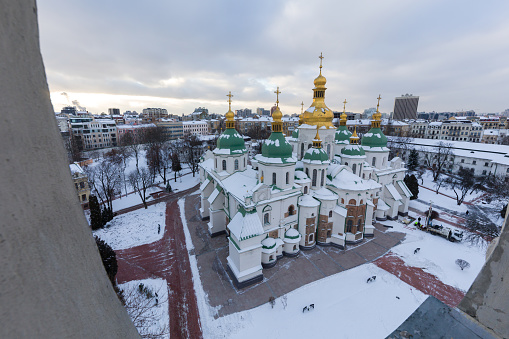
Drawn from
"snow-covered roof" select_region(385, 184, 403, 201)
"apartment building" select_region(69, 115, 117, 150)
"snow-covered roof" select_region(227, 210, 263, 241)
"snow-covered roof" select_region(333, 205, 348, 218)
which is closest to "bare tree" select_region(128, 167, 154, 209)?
"snow-covered roof" select_region(227, 210, 263, 241)

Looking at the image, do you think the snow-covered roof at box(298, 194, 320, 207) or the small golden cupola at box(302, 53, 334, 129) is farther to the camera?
the small golden cupola at box(302, 53, 334, 129)

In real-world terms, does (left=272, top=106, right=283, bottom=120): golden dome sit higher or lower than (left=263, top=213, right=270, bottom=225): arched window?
higher

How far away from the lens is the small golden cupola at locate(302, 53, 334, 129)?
73.4 feet

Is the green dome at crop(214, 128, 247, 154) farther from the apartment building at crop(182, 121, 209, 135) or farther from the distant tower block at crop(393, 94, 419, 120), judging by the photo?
the distant tower block at crop(393, 94, 419, 120)

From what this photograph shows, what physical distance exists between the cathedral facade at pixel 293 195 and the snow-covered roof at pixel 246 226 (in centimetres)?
7

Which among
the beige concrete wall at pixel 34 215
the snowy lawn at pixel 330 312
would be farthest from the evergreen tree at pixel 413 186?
the beige concrete wall at pixel 34 215

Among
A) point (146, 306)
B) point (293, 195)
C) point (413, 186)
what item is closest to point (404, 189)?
point (413, 186)

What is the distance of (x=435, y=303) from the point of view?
Result: 9.96 ft

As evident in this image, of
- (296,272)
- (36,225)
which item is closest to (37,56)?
(36,225)

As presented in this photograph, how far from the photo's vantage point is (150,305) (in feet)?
47.5

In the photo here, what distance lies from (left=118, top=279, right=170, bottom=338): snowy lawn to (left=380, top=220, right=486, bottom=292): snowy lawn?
770 inches

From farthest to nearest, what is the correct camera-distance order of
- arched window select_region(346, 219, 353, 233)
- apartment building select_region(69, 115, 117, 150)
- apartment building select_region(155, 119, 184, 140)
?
apartment building select_region(155, 119, 184, 140) → apartment building select_region(69, 115, 117, 150) → arched window select_region(346, 219, 353, 233)

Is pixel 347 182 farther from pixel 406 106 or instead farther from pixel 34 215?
pixel 406 106

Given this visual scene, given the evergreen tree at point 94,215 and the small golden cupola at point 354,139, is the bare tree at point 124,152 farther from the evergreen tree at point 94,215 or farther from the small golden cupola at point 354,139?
the small golden cupola at point 354,139
